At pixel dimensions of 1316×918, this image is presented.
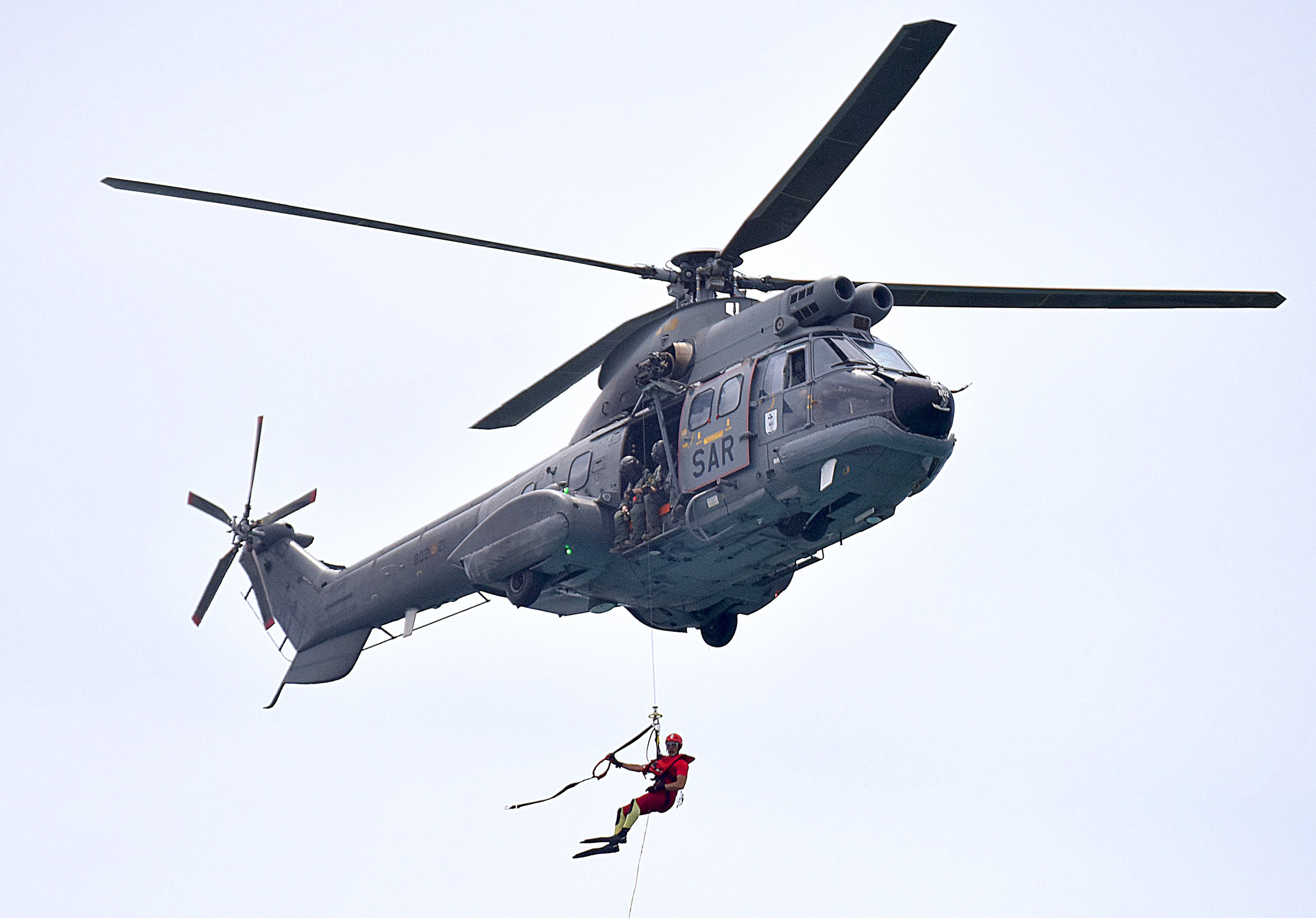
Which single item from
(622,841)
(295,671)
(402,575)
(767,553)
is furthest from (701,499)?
(295,671)

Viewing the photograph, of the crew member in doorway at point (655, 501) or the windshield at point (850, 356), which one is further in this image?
the crew member in doorway at point (655, 501)

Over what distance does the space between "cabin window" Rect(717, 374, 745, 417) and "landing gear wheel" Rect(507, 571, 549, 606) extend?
4.12m

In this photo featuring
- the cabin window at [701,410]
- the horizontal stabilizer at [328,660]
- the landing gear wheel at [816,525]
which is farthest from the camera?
the horizontal stabilizer at [328,660]

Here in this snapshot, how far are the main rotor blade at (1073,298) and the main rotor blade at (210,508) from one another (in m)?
15.9

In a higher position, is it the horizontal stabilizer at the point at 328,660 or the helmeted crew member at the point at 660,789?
the horizontal stabilizer at the point at 328,660

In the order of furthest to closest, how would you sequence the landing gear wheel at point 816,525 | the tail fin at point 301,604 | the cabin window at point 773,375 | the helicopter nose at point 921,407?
the tail fin at point 301,604 → the landing gear wheel at point 816,525 → the cabin window at point 773,375 → the helicopter nose at point 921,407

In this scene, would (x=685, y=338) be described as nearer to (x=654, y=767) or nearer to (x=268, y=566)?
(x=654, y=767)

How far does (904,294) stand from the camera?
23.9 meters

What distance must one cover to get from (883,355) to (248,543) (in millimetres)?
16371

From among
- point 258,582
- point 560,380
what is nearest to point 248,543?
point 258,582

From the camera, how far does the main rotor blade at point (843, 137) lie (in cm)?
1803

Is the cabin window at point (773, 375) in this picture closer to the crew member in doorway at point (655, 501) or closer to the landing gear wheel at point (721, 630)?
the crew member in doorway at point (655, 501)

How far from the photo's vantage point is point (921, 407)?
20.3 metres

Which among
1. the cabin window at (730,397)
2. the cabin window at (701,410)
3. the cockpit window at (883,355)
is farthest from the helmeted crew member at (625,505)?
the cockpit window at (883,355)
